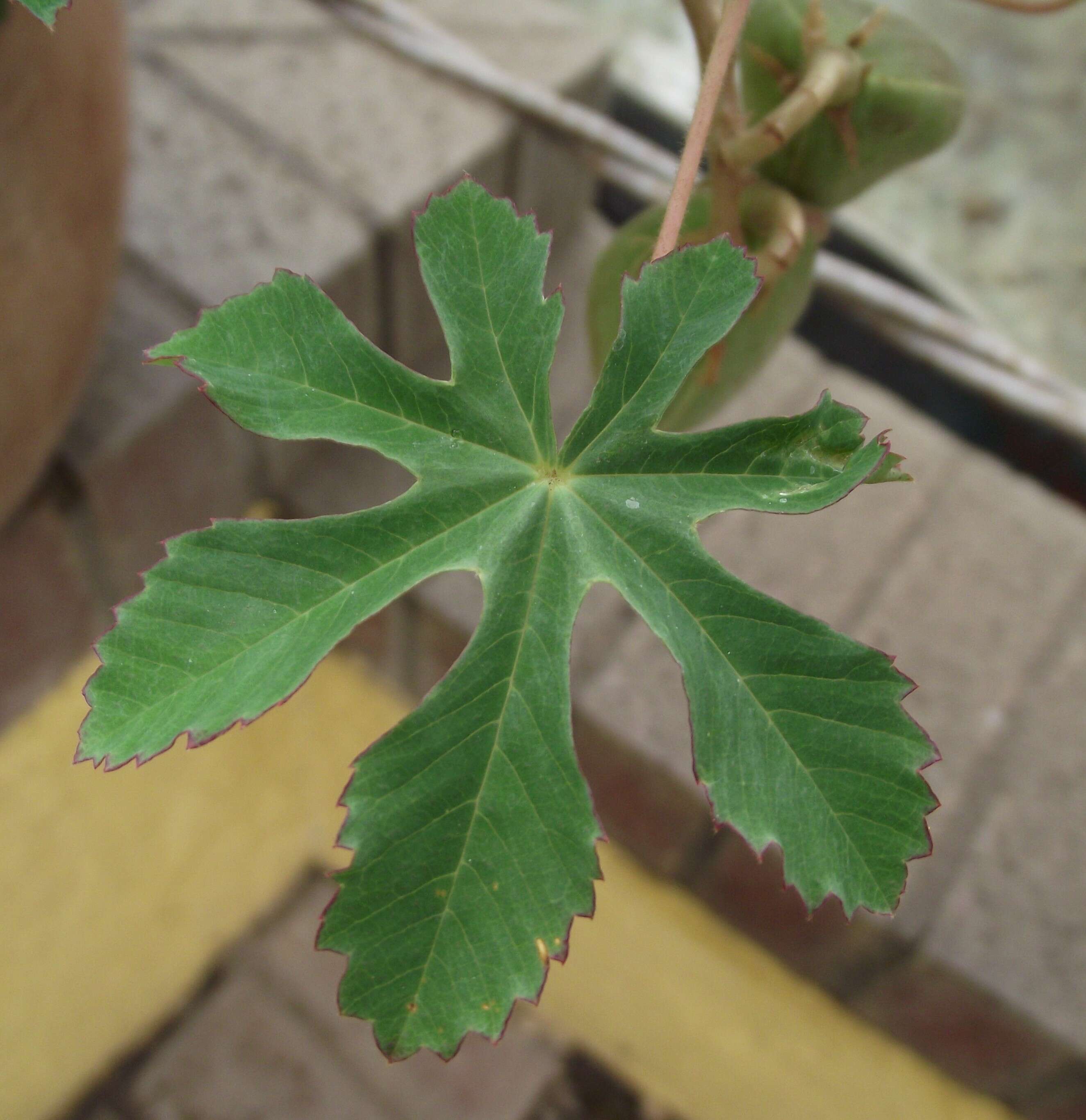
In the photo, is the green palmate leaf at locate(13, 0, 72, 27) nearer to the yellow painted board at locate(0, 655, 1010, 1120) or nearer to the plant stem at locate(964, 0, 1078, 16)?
the plant stem at locate(964, 0, 1078, 16)

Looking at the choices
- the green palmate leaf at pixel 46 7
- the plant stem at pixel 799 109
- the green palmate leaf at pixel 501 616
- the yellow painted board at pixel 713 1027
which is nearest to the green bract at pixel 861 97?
the plant stem at pixel 799 109

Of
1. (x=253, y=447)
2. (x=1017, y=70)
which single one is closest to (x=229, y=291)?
(x=253, y=447)

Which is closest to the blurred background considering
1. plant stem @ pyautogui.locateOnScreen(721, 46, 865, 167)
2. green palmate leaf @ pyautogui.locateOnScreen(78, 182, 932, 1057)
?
plant stem @ pyautogui.locateOnScreen(721, 46, 865, 167)

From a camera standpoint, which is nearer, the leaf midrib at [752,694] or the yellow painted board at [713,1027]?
the leaf midrib at [752,694]

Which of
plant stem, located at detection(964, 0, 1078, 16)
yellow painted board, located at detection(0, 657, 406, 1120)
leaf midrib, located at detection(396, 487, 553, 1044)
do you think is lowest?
yellow painted board, located at detection(0, 657, 406, 1120)

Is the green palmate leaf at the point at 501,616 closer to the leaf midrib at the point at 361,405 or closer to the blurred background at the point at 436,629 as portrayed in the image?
the leaf midrib at the point at 361,405

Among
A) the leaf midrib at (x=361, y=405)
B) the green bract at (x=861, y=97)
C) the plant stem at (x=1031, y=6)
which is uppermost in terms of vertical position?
the plant stem at (x=1031, y=6)
